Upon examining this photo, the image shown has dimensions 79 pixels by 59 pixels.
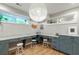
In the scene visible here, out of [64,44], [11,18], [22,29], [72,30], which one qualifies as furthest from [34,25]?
[64,44]

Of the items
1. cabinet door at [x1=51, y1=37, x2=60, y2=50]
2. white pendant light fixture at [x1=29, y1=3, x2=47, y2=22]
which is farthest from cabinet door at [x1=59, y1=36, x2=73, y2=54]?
white pendant light fixture at [x1=29, y1=3, x2=47, y2=22]

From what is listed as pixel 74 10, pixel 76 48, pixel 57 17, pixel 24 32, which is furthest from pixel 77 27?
pixel 24 32

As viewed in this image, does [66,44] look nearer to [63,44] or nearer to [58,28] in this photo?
[63,44]

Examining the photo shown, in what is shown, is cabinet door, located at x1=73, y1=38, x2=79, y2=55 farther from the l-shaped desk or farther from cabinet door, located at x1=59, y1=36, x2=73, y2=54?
cabinet door, located at x1=59, y1=36, x2=73, y2=54

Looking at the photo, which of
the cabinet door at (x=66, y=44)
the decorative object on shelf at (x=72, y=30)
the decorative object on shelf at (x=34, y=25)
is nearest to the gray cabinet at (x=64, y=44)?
the cabinet door at (x=66, y=44)

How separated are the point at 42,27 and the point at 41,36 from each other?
644 millimetres

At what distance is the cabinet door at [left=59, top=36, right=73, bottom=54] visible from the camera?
9.03 ft

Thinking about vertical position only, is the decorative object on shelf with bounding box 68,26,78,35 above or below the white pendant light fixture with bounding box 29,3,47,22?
below

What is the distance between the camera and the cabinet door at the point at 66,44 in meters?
2.75

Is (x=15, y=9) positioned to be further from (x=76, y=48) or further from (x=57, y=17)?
(x=76, y=48)

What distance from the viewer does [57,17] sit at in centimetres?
441

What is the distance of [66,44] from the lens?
2.89 metres

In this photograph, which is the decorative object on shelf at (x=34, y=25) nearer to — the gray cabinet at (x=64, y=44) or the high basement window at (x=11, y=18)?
the high basement window at (x=11, y=18)

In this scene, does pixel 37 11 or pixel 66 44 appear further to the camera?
pixel 66 44
